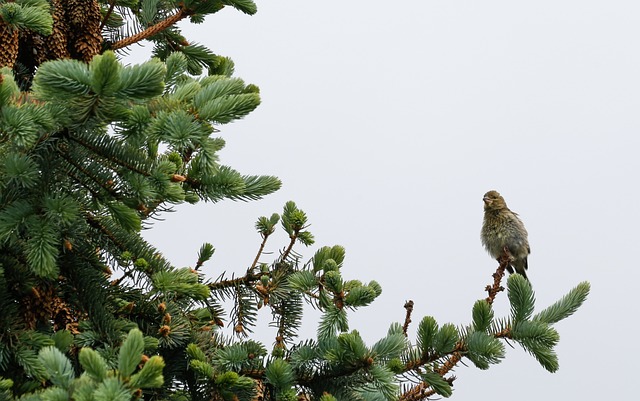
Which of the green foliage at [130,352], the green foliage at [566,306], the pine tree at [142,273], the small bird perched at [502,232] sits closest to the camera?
the green foliage at [130,352]

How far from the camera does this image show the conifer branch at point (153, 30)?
396cm

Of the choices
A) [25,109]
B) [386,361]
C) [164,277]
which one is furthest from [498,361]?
[25,109]

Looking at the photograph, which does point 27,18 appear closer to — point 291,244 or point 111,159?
point 111,159

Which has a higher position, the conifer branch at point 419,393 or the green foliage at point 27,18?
the green foliage at point 27,18

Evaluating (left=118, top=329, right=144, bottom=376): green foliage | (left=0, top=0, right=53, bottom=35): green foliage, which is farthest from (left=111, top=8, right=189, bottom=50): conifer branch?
(left=118, top=329, right=144, bottom=376): green foliage

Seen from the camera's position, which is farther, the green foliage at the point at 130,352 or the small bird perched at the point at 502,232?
the small bird perched at the point at 502,232

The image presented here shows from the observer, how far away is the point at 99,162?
2.73 meters

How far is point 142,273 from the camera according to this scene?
330 cm

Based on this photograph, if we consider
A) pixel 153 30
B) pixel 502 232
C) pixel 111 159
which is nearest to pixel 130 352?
pixel 111 159

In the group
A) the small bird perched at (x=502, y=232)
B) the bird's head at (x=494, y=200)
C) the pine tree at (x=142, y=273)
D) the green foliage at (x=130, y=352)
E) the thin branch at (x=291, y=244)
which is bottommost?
the green foliage at (x=130, y=352)

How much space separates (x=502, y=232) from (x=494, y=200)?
38 cm

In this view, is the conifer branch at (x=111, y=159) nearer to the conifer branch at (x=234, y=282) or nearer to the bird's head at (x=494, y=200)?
the conifer branch at (x=234, y=282)

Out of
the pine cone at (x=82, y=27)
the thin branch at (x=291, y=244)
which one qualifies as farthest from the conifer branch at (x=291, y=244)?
the pine cone at (x=82, y=27)

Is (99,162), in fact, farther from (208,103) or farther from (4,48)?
(4,48)
